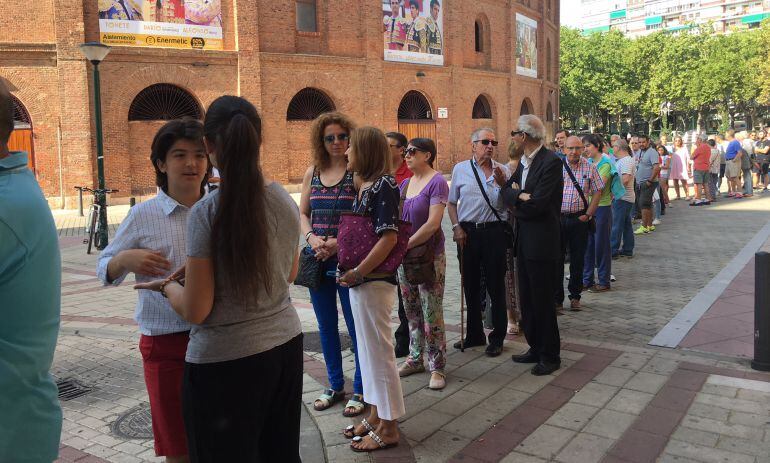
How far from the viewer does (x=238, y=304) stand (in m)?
2.41

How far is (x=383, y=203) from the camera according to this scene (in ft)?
12.9

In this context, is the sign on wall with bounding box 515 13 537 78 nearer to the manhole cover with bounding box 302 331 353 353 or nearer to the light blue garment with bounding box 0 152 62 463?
the manhole cover with bounding box 302 331 353 353

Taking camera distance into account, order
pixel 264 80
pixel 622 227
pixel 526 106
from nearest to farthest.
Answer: pixel 622 227
pixel 264 80
pixel 526 106

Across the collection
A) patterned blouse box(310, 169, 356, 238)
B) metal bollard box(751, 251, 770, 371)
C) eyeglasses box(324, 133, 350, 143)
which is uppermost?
eyeglasses box(324, 133, 350, 143)

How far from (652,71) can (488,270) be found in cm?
6212

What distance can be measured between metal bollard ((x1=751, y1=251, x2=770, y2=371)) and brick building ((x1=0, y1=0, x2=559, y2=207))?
1873cm

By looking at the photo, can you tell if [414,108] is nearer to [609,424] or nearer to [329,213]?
[329,213]

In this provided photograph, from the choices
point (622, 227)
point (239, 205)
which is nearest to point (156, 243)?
point (239, 205)

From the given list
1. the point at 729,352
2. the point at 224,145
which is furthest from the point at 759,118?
the point at 224,145

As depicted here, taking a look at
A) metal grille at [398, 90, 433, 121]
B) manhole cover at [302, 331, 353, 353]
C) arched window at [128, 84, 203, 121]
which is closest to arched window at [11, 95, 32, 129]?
arched window at [128, 84, 203, 121]

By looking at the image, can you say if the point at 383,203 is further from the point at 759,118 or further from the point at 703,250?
the point at 759,118

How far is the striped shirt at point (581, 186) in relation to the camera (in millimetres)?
8008

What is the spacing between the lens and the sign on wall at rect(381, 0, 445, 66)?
2714 cm

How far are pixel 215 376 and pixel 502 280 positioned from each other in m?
3.89
